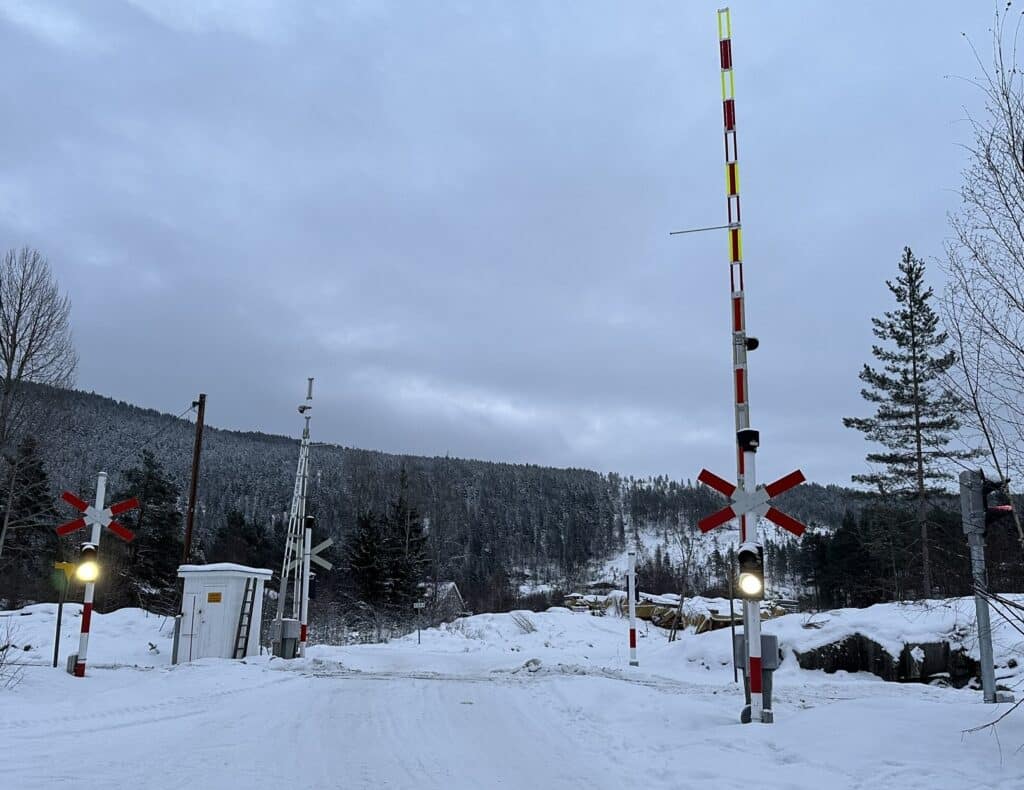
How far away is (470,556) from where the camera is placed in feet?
382

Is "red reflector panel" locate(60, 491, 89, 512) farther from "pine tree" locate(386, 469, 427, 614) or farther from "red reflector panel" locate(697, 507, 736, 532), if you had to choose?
"pine tree" locate(386, 469, 427, 614)

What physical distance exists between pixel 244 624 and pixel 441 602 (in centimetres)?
3402

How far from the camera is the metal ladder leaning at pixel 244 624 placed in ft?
69.3

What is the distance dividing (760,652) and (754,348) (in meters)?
3.47

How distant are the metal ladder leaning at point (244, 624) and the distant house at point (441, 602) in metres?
25.7

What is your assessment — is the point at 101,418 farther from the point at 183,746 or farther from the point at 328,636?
the point at 183,746

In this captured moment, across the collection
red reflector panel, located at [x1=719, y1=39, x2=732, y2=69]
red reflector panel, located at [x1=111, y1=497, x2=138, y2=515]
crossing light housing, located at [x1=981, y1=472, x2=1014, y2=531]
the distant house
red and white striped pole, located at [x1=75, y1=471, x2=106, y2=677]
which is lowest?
the distant house

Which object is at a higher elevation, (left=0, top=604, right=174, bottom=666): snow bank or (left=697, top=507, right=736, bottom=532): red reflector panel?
(left=697, top=507, right=736, bottom=532): red reflector panel

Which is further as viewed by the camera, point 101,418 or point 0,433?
point 101,418

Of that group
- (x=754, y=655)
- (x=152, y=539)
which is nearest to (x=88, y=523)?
(x=754, y=655)

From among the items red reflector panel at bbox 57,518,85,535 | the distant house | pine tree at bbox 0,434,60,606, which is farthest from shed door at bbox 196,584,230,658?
the distant house

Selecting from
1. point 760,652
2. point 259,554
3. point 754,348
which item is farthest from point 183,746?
point 259,554

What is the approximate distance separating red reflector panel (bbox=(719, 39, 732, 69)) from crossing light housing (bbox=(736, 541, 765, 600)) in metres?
6.19

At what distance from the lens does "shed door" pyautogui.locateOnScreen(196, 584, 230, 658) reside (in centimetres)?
2044
